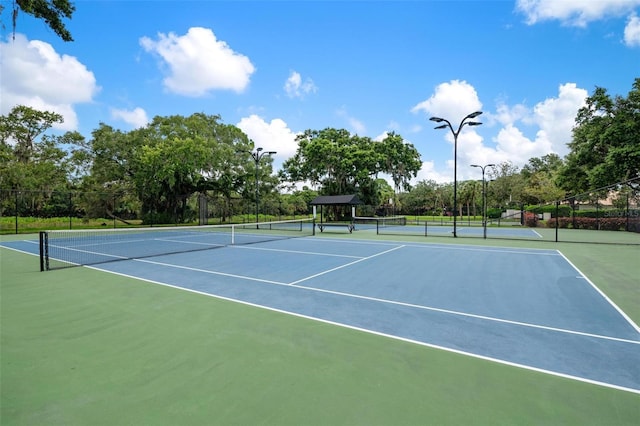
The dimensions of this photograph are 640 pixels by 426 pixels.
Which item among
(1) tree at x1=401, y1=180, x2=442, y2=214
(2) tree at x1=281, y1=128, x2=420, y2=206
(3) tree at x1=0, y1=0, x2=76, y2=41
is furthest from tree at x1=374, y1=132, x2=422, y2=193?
(3) tree at x1=0, y1=0, x2=76, y2=41

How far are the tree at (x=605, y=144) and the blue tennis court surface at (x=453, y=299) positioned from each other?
19695 millimetres

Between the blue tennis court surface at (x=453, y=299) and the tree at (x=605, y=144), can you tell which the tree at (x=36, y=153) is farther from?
the tree at (x=605, y=144)

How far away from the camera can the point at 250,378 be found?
10.5 feet

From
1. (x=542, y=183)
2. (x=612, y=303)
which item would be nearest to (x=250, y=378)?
(x=612, y=303)

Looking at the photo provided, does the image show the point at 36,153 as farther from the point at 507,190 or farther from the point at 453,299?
the point at 507,190

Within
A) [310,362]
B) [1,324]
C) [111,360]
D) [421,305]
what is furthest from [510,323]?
[1,324]

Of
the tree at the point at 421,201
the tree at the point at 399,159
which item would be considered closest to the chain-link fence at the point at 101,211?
the tree at the point at 399,159

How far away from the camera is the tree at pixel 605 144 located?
79.4ft

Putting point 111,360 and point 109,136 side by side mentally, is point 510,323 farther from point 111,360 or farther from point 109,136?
point 109,136

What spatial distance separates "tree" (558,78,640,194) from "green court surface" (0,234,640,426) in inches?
1032

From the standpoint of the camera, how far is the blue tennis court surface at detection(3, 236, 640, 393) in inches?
152

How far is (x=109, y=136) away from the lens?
30.4 m

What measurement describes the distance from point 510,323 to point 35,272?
1115 cm

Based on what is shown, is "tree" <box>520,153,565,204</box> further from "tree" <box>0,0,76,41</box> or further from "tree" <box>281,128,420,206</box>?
"tree" <box>0,0,76,41</box>
